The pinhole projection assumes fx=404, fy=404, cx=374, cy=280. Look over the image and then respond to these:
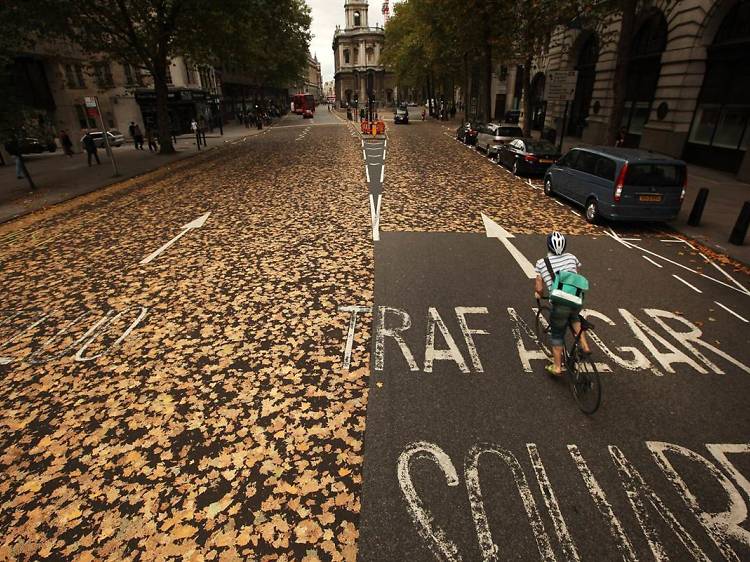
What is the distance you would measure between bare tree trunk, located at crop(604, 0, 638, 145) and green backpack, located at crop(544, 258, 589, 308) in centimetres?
1422

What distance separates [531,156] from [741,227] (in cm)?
882

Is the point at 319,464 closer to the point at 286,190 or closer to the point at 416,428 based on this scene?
the point at 416,428

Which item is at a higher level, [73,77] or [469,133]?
[73,77]

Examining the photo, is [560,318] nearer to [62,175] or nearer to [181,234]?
[181,234]

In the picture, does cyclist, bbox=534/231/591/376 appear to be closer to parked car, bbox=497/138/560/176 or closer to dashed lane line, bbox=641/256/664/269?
dashed lane line, bbox=641/256/664/269

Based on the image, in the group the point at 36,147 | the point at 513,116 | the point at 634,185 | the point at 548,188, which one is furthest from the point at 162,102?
the point at 513,116

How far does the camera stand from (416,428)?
431 cm

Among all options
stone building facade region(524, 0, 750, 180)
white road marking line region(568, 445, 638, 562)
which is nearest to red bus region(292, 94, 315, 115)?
stone building facade region(524, 0, 750, 180)

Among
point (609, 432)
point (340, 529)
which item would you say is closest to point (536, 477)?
point (609, 432)

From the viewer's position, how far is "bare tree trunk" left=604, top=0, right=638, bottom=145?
13990mm

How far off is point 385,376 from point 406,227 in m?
6.30

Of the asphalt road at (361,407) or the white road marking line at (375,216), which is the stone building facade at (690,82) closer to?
the white road marking line at (375,216)

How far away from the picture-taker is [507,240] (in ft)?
32.1

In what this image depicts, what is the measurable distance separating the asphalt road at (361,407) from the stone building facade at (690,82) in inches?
496
